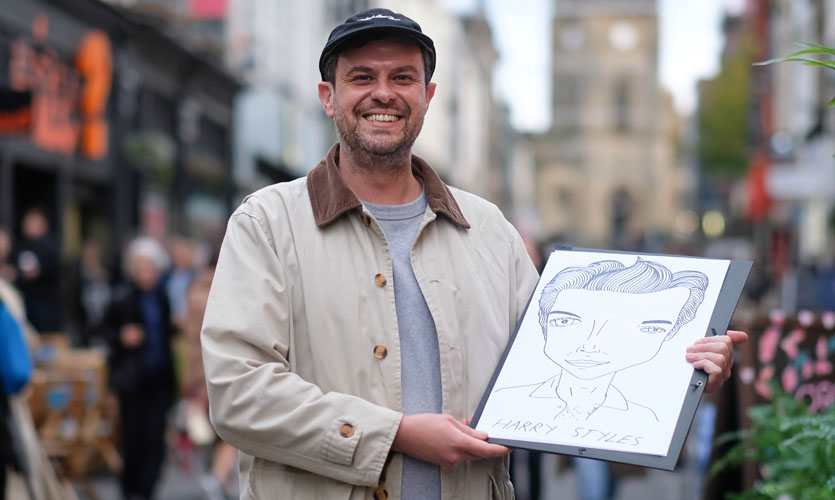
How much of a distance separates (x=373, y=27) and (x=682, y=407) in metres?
1.15

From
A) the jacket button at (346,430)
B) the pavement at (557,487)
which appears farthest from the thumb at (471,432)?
the pavement at (557,487)

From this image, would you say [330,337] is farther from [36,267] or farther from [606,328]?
A: [36,267]

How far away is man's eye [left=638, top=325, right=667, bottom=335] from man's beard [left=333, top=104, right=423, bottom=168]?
2.42ft

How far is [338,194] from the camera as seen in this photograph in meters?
3.00

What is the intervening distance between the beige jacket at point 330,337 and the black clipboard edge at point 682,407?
60 millimetres

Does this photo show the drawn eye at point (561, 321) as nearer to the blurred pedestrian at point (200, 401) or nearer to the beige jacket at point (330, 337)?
the beige jacket at point (330, 337)

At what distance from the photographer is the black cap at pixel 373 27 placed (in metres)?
2.91

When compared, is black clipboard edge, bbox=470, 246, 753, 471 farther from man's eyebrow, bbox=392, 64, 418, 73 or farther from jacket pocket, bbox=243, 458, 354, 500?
man's eyebrow, bbox=392, 64, 418, 73

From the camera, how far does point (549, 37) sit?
8456 centimetres

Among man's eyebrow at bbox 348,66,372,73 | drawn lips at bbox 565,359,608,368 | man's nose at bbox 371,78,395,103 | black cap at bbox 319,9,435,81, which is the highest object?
black cap at bbox 319,9,435,81

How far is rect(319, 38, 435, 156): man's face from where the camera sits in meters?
2.98

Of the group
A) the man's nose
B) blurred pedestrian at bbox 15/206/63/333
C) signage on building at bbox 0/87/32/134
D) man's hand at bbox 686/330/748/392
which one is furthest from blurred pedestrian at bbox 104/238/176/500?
man's hand at bbox 686/330/748/392

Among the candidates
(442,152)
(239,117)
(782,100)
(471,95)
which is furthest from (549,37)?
(239,117)

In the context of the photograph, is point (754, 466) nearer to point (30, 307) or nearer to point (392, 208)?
point (392, 208)
